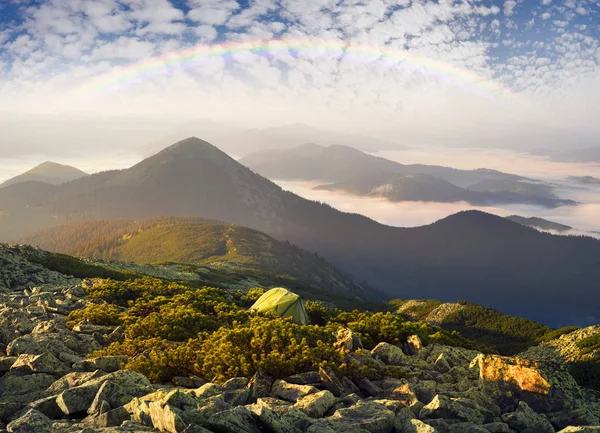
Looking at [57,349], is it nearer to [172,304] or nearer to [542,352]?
[172,304]

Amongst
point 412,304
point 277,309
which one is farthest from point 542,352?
point 412,304

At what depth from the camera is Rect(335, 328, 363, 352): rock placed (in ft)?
74.6

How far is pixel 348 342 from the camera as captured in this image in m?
23.0

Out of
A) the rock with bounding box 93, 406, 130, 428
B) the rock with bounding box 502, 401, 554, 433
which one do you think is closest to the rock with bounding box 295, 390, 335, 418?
the rock with bounding box 93, 406, 130, 428

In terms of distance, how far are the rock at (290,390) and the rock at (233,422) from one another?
386cm

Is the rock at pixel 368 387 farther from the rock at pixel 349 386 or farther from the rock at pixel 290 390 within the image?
the rock at pixel 290 390

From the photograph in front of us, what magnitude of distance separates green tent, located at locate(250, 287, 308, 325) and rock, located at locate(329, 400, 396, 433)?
18.5 meters

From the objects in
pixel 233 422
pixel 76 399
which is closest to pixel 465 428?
pixel 233 422

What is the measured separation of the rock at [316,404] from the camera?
14.6 m

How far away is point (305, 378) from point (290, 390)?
1646 mm

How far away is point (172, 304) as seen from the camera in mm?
31703

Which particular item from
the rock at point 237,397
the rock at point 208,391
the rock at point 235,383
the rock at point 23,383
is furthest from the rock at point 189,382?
the rock at point 23,383

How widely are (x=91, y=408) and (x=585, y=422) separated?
16.7 m

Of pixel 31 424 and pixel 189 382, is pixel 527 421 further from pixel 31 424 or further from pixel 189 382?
pixel 31 424
